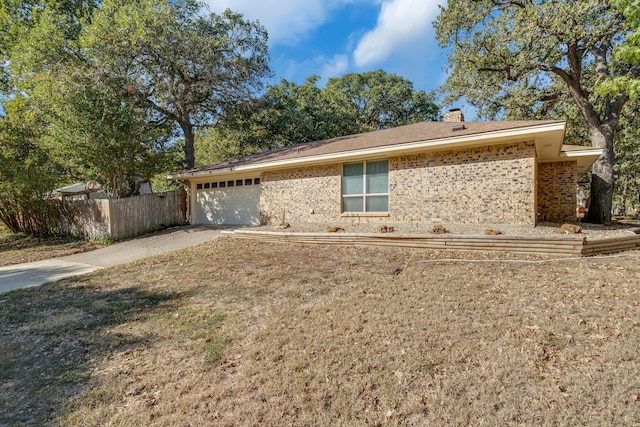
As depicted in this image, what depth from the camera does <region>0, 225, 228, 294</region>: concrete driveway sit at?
6.91 metres

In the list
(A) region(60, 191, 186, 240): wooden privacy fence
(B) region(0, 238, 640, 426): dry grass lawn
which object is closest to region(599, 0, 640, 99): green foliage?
(B) region(0, 238, 640, 426): dry grass lawn

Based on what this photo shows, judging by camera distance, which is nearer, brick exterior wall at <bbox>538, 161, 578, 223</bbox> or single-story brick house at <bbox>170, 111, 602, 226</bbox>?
single-story brick house at <bbox>170, 111, 602, 226</bbox>

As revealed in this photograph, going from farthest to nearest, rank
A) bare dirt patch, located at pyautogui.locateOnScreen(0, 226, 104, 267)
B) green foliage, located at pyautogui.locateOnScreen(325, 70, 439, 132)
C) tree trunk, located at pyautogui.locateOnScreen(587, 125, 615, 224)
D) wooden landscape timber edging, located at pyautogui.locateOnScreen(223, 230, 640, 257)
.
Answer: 1. green foliage, located at pyautogui.locateOnScreen(325, 70, 439, 132)
2. tree trunk, located at pyautogui.locateOnScreen(587, 125, 615, 224)
3. bare dirt patch, located at pyautogui.locateOnScreen(0, 226, 104, 267)
4. wooden landscape timber edging, located at pyautogui.locateOnScreen(223, 230, 640, 257)

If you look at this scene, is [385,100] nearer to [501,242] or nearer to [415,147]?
[415,147]

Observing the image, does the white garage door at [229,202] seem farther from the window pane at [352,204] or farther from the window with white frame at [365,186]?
the window with white frame at [365,186]

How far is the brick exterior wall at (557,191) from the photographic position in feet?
37.6

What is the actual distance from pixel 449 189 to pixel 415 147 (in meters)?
1.56

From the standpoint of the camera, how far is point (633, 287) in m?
4.45

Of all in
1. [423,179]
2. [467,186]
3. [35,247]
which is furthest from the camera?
[35,247]

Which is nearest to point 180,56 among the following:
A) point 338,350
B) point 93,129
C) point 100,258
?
point 93,129

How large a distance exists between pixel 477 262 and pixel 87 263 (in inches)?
376

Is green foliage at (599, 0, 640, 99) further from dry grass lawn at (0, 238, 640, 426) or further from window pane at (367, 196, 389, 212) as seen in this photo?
window pane at (367, 196, 389, 212)

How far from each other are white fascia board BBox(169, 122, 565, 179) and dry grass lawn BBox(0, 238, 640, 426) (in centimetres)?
350

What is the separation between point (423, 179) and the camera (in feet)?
30.7
